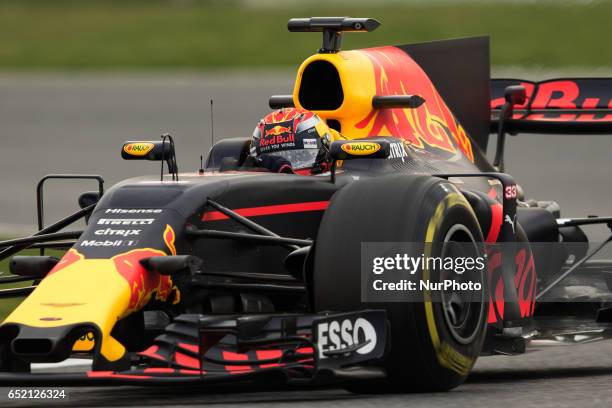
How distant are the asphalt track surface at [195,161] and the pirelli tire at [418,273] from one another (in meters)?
0.13

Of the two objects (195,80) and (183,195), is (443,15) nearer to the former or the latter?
(195,80)

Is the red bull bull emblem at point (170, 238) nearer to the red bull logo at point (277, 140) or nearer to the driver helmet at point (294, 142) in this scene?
the driver helmet at point (294, 142)

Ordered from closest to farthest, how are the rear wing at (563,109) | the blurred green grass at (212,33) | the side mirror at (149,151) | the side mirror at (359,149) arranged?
the side mirror at (359,149)
the side mirror at (149,151)
the rear wing at (563,109)
the blurred green grass at (212,33)

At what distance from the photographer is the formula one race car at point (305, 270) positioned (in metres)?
7.02

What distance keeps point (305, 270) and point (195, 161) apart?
491 inches

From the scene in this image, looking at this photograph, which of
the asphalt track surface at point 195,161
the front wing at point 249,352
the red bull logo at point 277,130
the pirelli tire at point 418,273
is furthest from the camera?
the red bull logo at point 277,130

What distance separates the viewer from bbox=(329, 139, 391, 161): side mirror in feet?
26.7

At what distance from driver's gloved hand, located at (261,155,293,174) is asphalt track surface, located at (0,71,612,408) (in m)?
1.49

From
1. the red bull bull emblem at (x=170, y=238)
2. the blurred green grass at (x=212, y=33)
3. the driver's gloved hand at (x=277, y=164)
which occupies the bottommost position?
the red bull bull emblem at (x=170, y=238)

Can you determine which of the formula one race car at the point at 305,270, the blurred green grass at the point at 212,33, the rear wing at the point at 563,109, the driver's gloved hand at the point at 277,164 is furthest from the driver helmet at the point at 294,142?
the blurred green grass at the point at 212,33

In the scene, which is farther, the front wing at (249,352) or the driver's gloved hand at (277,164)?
the driver's gloved hand at (277,164)

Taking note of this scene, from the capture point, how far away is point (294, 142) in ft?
29.3

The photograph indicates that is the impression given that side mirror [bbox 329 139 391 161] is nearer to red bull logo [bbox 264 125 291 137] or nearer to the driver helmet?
the driver helmet

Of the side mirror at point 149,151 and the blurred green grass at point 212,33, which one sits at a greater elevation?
the blurred green grass at point 212,33
